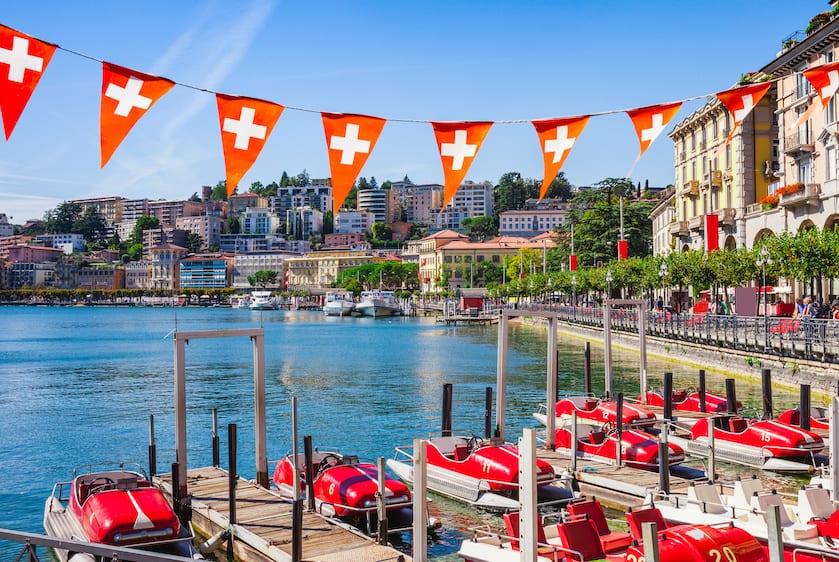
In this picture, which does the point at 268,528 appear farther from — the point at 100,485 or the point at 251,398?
the point at 251,398

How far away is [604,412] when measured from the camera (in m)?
24.0

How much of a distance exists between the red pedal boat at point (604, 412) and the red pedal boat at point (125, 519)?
1155cm

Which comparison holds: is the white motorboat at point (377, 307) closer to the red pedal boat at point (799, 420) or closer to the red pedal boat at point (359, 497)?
the red pedal boat at point (799, 420)

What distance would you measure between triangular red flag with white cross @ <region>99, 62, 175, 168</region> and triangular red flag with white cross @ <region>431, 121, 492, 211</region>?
4.47 meters

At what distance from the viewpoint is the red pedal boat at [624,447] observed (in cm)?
1844

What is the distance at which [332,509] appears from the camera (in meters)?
15.1

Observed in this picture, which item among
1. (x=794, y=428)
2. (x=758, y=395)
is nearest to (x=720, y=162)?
(x=758, y=395)

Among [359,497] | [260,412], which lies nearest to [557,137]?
[359,497]


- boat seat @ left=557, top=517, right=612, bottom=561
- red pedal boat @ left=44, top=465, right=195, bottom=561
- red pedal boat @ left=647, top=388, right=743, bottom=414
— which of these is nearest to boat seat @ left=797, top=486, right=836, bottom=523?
boat seat @ left=557, top=517, right=612, bottom=561

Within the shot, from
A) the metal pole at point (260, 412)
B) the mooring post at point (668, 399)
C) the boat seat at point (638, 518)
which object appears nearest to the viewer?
the boat seat at point (638, 518)

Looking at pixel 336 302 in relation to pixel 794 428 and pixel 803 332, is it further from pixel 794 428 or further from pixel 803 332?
pixel 794 428

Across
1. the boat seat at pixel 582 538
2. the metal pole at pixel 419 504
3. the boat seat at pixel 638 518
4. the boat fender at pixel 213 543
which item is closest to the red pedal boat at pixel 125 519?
the boat fender at pixel 213 543

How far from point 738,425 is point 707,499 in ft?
27.1

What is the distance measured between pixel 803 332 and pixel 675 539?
2475 centimetres
